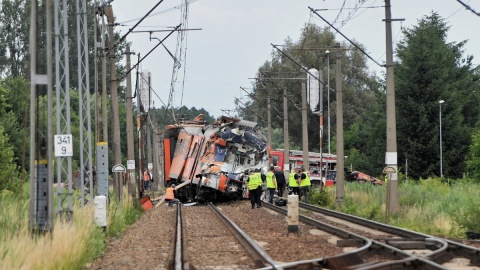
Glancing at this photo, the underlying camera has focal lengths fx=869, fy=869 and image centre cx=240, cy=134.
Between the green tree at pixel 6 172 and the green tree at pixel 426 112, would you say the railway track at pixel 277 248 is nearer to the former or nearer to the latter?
the green tree at pixel 6 172

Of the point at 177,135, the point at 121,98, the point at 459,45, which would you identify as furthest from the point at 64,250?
the point at 121,98

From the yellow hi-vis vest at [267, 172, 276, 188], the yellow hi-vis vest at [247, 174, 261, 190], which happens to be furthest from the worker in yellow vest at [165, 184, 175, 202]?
the yellow hi-vis vest at [247, 174, 261, 190]

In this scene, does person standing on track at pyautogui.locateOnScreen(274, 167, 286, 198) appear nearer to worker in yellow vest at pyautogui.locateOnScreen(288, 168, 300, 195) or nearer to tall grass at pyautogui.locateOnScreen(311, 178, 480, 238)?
worker in yellow vest at pyautogui.locateOnScreen(288, 168, 300, 195)

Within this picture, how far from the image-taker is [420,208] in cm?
2897

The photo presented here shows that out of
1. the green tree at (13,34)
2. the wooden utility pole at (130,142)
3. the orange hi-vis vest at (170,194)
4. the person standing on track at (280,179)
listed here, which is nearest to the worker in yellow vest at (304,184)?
the person standing on track at (280,179)

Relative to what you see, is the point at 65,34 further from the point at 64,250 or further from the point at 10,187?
the point at 10,187

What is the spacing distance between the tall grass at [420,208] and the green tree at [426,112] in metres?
21.9

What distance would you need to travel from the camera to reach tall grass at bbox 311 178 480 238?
2267 cm

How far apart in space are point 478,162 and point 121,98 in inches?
2478

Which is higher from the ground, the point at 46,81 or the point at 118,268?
the point at 46,81

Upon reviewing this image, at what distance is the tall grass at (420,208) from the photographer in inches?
893

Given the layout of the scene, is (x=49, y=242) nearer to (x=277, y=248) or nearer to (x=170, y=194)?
(x=277, y=248)

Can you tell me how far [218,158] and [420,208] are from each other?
11762mm

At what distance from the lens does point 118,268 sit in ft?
49.9
